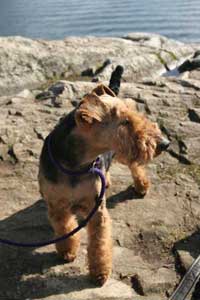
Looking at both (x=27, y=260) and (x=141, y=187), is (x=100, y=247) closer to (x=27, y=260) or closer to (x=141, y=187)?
(x=27, y=260)

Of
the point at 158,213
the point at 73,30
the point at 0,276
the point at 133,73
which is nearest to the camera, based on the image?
the point at 0,276

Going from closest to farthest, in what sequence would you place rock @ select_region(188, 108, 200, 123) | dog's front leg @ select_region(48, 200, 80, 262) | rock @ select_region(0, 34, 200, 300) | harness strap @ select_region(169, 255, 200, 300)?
1. harness strap @ select_region(169, 255, 200, 300)
2. rock @ select_region(0, 34, 200, 300)
3. dog's front leg @ select_region(48, 200, 80, 262)
4. rock @ select_region(188, 108, 200, 123)

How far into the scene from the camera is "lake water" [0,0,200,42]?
2229 cm

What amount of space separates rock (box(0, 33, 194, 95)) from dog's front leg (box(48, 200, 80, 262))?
19.7 feet

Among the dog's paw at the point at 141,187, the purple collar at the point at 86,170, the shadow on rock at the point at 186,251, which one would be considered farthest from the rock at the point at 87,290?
the dog's paw at the point at 141,187

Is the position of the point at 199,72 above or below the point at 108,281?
above

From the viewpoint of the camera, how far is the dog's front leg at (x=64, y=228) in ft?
16.5

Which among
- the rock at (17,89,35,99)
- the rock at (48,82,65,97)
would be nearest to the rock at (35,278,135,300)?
the rock at (48,82,65,97)

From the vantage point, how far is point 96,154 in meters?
4.70

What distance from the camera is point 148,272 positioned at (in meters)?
5.07

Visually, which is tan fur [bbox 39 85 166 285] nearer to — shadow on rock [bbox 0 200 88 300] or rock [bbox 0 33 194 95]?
shadow on rock [bbox 0 200 88 300]

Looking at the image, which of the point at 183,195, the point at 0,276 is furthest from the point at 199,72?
the point at 0,276

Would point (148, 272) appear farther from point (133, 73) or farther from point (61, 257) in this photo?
point (133, 73)

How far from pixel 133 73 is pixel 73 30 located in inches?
502
